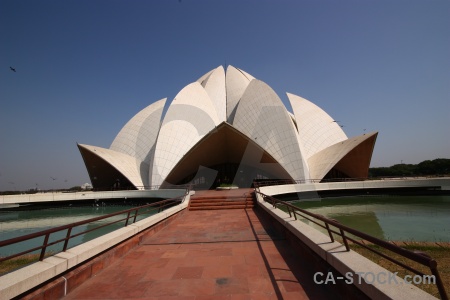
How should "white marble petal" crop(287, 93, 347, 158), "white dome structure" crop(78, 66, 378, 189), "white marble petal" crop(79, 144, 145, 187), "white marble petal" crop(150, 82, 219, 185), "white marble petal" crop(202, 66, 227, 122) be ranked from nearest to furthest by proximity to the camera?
"white marble petal" crop(150, 82, 219, 185)
"white dome structure" crop(78, 66, 378, 189)
"white marble petal" crop(79, 144, 145, 187)
"white marble petal" crop(287, 93, 347, 158)
"white marble petal" crop(202, 66, 227, 122)

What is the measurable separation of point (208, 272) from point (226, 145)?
22.5 meters

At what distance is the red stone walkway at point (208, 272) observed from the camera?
9.99 ft

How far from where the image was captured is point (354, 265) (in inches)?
104

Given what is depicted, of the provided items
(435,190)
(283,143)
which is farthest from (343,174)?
(283,143)

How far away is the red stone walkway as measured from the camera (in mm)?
3045

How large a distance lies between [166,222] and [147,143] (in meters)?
21.3

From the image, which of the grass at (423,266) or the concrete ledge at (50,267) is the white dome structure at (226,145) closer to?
the grass at (423,266)

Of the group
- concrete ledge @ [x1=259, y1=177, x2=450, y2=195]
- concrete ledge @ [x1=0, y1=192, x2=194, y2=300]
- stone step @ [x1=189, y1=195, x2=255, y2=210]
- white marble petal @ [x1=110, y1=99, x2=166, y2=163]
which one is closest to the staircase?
stone step @ [x1=189, y1=195, x2=255, y2=210]

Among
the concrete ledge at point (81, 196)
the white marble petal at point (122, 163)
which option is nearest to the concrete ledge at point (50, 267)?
the concrete ledge at point (81, 196)

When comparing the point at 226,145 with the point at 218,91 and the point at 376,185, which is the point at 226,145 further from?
the point at 376,185

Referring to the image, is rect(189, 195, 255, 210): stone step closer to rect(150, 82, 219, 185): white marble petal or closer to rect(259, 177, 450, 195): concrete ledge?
rect(259, 177, 450, 195): concrete ledge

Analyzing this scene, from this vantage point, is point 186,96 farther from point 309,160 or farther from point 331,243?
point 331,243

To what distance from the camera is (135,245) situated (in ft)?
16.9

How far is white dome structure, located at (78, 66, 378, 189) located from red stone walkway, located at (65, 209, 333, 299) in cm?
1648
